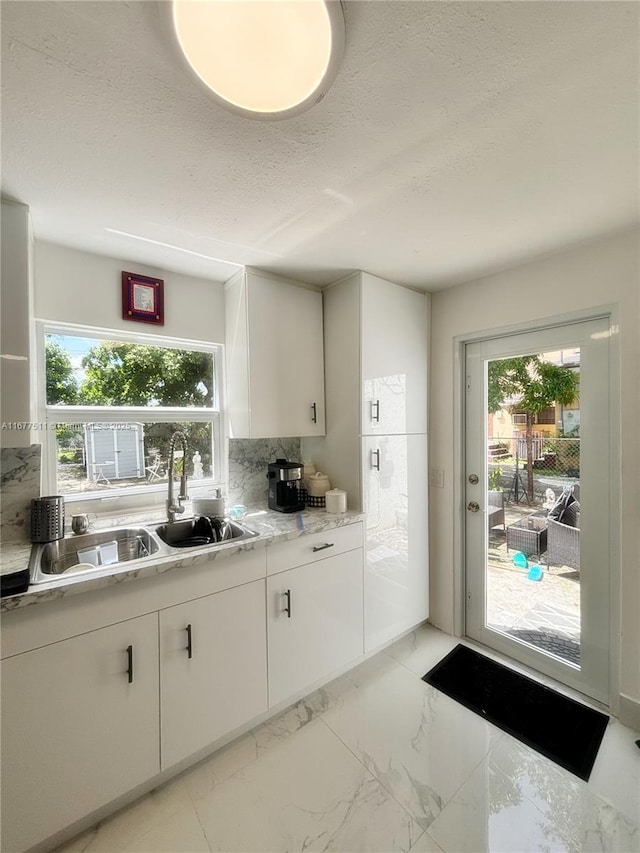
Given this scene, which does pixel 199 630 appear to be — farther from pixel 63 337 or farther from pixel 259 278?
pixel 259 278

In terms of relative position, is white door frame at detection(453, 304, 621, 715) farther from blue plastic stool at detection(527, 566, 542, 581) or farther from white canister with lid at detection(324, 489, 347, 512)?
white canister with lid at detection(324, 489, 347, 512)

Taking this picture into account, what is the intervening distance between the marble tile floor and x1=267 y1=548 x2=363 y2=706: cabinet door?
0.73ft

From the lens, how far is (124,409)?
2049 mm

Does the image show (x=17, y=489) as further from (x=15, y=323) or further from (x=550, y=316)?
(x=550, y=316)

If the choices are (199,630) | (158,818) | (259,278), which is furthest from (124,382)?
(158,818)

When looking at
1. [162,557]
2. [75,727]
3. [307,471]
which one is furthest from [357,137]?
[75,727]

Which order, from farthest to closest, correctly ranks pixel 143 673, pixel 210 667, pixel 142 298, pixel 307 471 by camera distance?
pixel 307 471, pixel 142 298, pixel 210 667, pixel 143 673

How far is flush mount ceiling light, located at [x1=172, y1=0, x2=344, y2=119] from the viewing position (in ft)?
2.52

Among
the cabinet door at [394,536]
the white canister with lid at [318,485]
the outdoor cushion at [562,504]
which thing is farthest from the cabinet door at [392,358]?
the outdoor cushion at [562,504]

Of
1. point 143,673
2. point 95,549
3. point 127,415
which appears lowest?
point 143,673

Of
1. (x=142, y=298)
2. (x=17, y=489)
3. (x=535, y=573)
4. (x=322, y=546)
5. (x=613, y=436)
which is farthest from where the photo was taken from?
(x=535, y=573)

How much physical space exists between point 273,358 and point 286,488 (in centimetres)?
81

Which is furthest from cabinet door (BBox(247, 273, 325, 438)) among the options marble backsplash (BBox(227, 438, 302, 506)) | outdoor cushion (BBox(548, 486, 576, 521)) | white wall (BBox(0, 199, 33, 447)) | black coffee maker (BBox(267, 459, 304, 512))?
outdoor cushion (BBox(548, 486, 576, 521))

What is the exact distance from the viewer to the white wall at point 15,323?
1420mm
